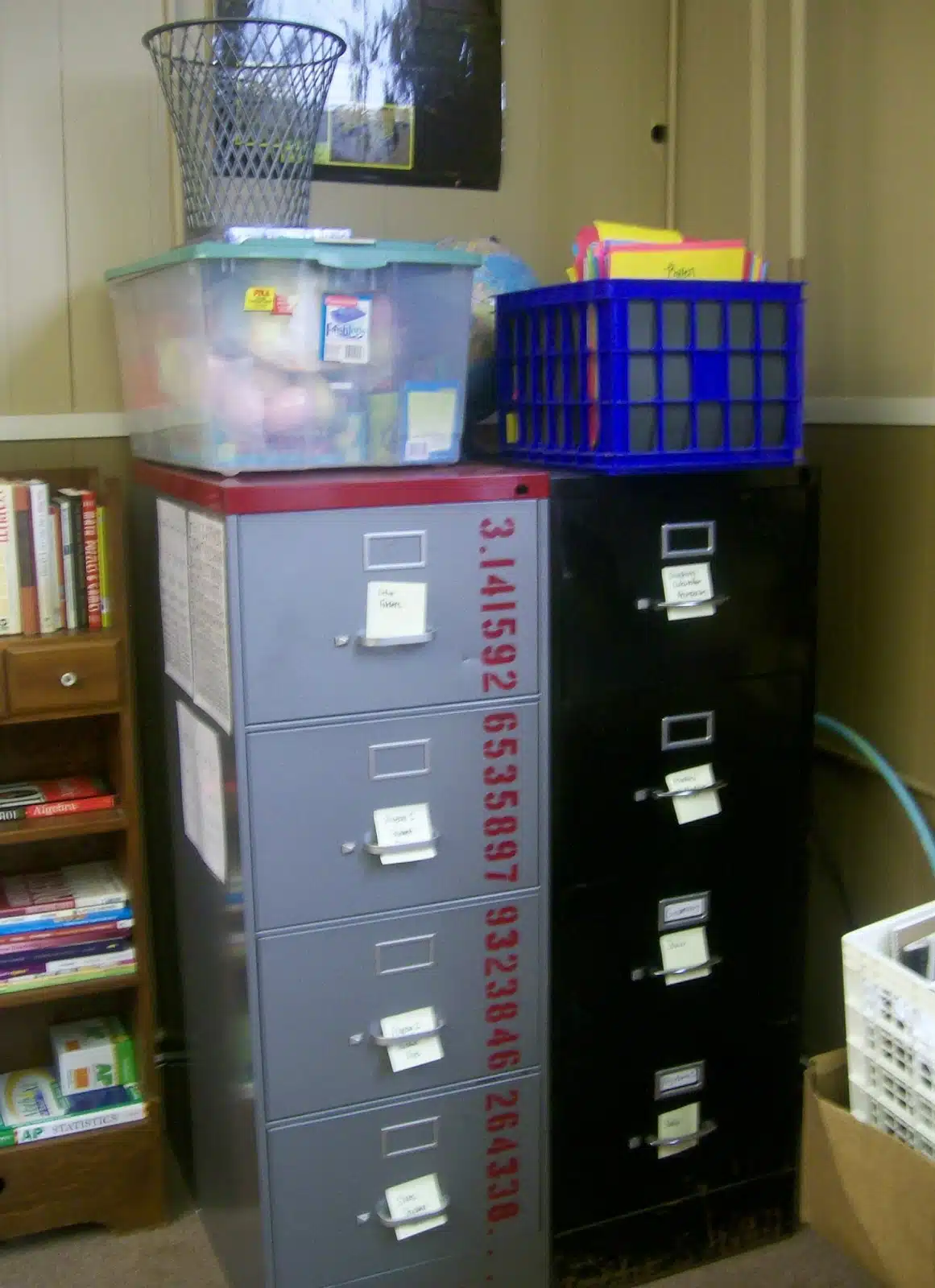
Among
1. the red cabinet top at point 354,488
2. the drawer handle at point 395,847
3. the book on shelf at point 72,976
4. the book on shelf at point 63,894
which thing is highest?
the red cabinet top at point 354,488

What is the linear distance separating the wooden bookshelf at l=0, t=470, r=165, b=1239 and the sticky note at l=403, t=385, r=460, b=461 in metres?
0.48

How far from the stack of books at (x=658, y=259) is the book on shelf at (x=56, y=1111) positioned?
1.40 m

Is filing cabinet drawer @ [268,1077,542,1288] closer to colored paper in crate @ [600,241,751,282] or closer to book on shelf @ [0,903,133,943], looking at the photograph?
book on shelf @ [0,903,133,943]

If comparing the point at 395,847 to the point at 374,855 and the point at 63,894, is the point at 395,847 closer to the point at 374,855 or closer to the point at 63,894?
the point at 374,855

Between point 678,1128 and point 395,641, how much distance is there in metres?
0.84

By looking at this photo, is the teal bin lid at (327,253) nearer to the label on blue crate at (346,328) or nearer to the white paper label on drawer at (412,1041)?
the label on blue crate at (346,328)

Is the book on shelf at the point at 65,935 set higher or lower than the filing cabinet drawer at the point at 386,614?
lower

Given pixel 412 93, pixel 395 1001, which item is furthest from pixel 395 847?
pixel 412 93

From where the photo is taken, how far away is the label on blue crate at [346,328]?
1.60 m

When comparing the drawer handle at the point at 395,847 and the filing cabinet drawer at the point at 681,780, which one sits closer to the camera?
the drawer handle at the point at 395,847

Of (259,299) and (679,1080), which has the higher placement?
(259,299)

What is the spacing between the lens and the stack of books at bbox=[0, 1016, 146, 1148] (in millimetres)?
1966

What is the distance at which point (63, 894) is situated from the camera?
1992 mm

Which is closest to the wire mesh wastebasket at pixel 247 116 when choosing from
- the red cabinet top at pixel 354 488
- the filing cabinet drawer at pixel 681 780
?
the red cabinet top at pixel 354 488
